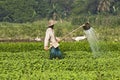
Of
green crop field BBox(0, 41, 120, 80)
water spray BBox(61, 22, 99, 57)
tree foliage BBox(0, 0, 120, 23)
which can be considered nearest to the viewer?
green crop field BBox(0, 41, 120, 80)

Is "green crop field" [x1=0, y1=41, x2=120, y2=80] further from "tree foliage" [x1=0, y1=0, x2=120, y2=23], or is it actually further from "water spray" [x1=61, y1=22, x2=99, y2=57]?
"tree foliage" [x1=0, y1=0, x2=120, y2=23]

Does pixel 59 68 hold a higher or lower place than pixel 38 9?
higher

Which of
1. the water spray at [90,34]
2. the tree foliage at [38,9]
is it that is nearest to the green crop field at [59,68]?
the water spray at [90,34]

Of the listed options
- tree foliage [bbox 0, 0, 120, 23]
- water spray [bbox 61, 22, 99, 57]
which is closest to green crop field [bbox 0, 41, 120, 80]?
water spray [bbox 61, 22, 99, 57]

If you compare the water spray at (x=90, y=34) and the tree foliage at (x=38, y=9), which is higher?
the water spray at (x=90, y=34)

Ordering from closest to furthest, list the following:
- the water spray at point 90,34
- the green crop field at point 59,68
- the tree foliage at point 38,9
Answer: the green crop field at point 59,68 < the water spray at point 90,34 < the tree foliage at point 38,9

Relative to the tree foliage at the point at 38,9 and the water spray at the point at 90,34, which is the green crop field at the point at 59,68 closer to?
the water spray at the point at 90,34

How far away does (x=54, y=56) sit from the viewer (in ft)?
32.3

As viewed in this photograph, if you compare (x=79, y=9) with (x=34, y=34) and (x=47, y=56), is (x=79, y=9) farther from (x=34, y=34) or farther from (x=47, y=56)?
(x=47, y=56)

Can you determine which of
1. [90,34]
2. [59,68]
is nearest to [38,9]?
[90,34]

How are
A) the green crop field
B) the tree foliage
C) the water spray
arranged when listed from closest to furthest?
the green crop field → the water spray → the tree foliage

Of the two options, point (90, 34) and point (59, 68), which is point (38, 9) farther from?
point (59, 68)

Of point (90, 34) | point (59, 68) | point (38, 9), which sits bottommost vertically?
point (38, 9)

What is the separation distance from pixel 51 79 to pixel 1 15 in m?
38.3
